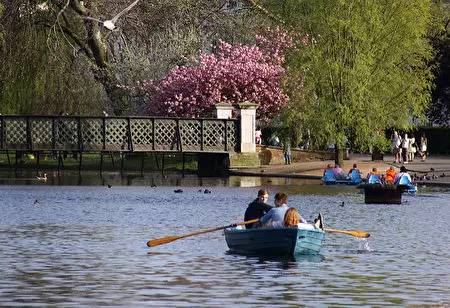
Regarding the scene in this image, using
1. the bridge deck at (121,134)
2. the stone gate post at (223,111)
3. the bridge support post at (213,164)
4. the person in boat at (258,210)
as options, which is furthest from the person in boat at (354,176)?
the person in boat at (258,210)

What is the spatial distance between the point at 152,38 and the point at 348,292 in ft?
231

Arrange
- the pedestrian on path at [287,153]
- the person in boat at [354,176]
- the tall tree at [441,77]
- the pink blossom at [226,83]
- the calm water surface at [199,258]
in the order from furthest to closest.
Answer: the tall tree at [441,77] < the pink blossom at [226,83] < the pedestrian on path at [287,153] < the person in boat at [354,176] < the calm water surface at [199,258]

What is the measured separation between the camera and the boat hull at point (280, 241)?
3650 centimetres

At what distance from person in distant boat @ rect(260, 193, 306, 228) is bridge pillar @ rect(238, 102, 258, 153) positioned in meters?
54.5

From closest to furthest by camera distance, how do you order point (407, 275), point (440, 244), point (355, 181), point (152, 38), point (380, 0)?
point (407, 275), point (440, 244), point (355, 181), point (380, 0), point (152, 38)

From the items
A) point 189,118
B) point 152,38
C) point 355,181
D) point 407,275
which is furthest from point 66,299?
point 152,38

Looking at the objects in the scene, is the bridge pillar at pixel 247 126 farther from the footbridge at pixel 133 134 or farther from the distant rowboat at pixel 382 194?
the distant rowboat at pixel 382 194

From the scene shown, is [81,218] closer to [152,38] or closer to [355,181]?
[355,181]

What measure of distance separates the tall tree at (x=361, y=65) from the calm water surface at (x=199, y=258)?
19.4 meters

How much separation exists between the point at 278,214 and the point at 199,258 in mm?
2237

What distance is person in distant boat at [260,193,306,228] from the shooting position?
3706 cm

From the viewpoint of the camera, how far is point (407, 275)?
111ft

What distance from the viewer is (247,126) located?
3625 inches

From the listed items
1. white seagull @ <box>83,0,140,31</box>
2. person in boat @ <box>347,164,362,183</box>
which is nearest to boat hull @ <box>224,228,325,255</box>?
person in boat @ <box>347,164,362,183</box>
